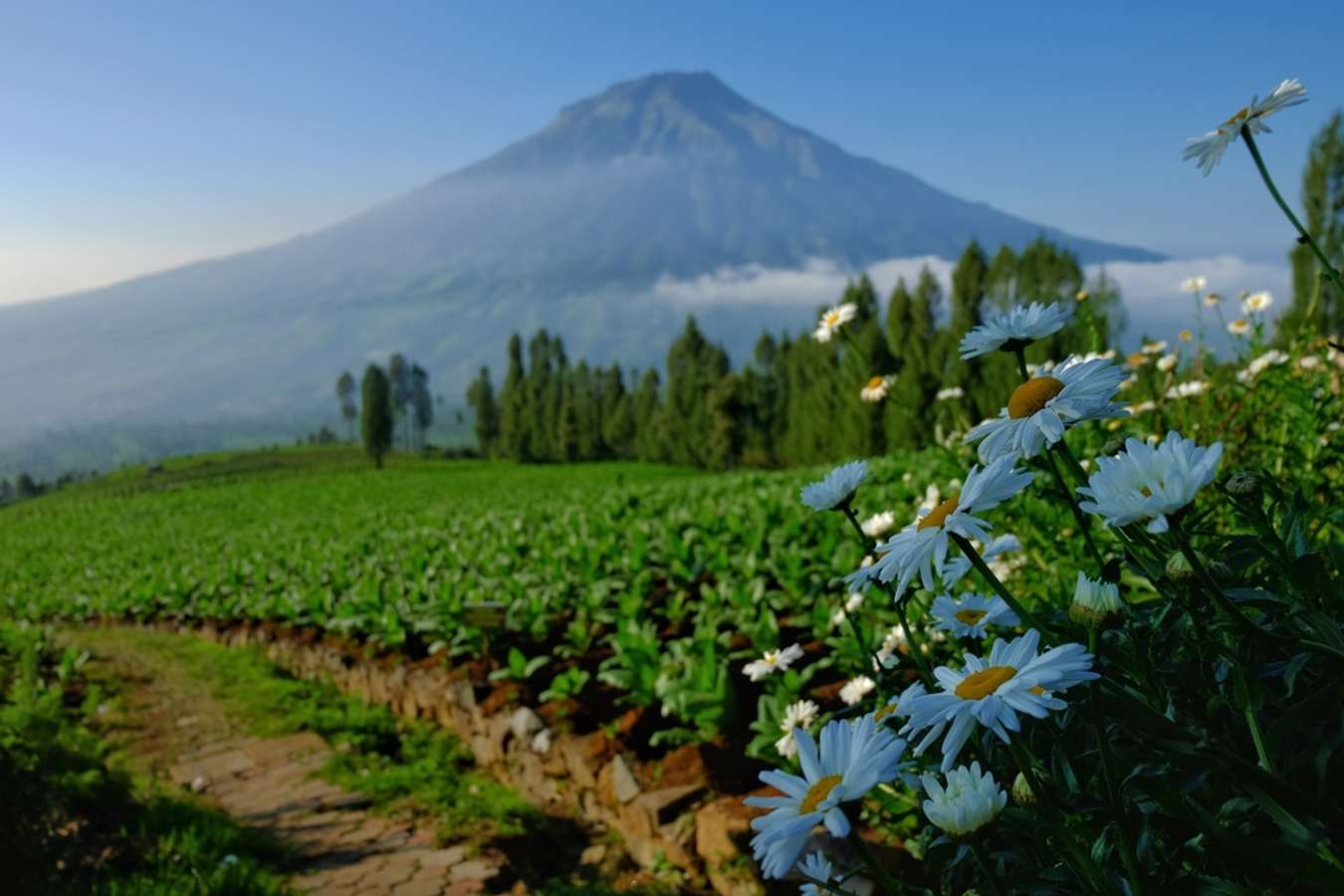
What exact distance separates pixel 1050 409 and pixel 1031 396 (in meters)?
0.04

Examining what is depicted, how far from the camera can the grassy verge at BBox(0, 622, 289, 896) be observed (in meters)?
3.05

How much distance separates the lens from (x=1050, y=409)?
3.26ft

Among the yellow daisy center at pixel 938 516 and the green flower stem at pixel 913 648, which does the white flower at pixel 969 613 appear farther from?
the yellow daisy center at pixel 938 516

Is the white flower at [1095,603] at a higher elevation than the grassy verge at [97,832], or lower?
higher

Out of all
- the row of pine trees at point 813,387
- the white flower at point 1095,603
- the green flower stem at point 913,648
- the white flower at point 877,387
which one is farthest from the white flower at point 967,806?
the white flower at point 877,387

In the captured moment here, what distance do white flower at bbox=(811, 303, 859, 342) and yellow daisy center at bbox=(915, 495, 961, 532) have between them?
2.21 meters

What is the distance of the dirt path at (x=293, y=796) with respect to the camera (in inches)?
136

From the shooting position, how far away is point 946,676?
95 centimetres

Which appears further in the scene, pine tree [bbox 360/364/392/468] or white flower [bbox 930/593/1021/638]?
pine tree [bbox 360/364/392/468]

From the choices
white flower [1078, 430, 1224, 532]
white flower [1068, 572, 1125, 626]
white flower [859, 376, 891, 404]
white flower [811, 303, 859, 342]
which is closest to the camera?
white flower [1078, 430, 1224, 532]

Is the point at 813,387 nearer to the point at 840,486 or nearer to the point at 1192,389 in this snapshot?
the point at 1192,389

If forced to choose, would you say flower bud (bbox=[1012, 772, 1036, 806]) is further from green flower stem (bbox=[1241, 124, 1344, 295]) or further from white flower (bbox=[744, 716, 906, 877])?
green flower stem (bbox=[1241, 124, 1344, 295])

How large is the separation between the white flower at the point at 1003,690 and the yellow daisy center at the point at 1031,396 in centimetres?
24

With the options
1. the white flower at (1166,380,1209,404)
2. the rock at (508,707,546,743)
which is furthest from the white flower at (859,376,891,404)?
the rock at (508,707,546,743)
